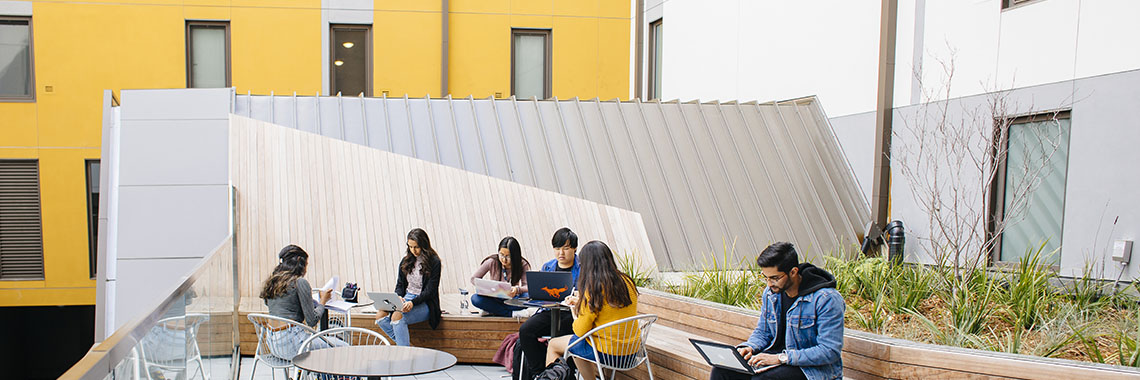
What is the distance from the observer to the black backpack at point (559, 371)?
5.26m

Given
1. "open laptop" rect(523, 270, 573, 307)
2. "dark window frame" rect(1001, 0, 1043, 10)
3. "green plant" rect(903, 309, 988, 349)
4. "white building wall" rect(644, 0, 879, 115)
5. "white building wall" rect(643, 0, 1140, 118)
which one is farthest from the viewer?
"white building wall" rect(644, 0, 879, 115)

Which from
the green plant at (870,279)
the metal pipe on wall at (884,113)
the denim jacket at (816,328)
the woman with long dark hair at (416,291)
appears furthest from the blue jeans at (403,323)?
the metal pipe on wall at (884,113)

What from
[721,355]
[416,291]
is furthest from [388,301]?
[721,355]

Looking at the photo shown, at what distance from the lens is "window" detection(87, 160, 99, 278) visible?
43.4ft

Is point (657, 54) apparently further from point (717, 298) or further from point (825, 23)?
point (717, 298)

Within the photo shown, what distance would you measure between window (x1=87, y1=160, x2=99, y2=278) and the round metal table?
1120 centimetres

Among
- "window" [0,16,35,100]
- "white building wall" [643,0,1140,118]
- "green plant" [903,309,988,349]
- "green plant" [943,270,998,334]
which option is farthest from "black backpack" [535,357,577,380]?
"window" [0,16,35,100]

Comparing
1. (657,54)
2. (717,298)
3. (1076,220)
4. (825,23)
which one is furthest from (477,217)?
(657,54)

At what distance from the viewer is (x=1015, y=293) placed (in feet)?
16.8

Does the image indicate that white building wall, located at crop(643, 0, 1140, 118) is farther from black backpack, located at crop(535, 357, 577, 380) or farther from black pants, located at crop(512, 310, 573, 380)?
black backpack, located at crop(535, 357, 577, 380)

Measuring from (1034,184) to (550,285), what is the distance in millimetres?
5054

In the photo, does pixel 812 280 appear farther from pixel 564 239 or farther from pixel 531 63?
pixel 531 63

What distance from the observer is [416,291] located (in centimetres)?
644

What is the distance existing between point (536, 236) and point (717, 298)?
3.11 meters
